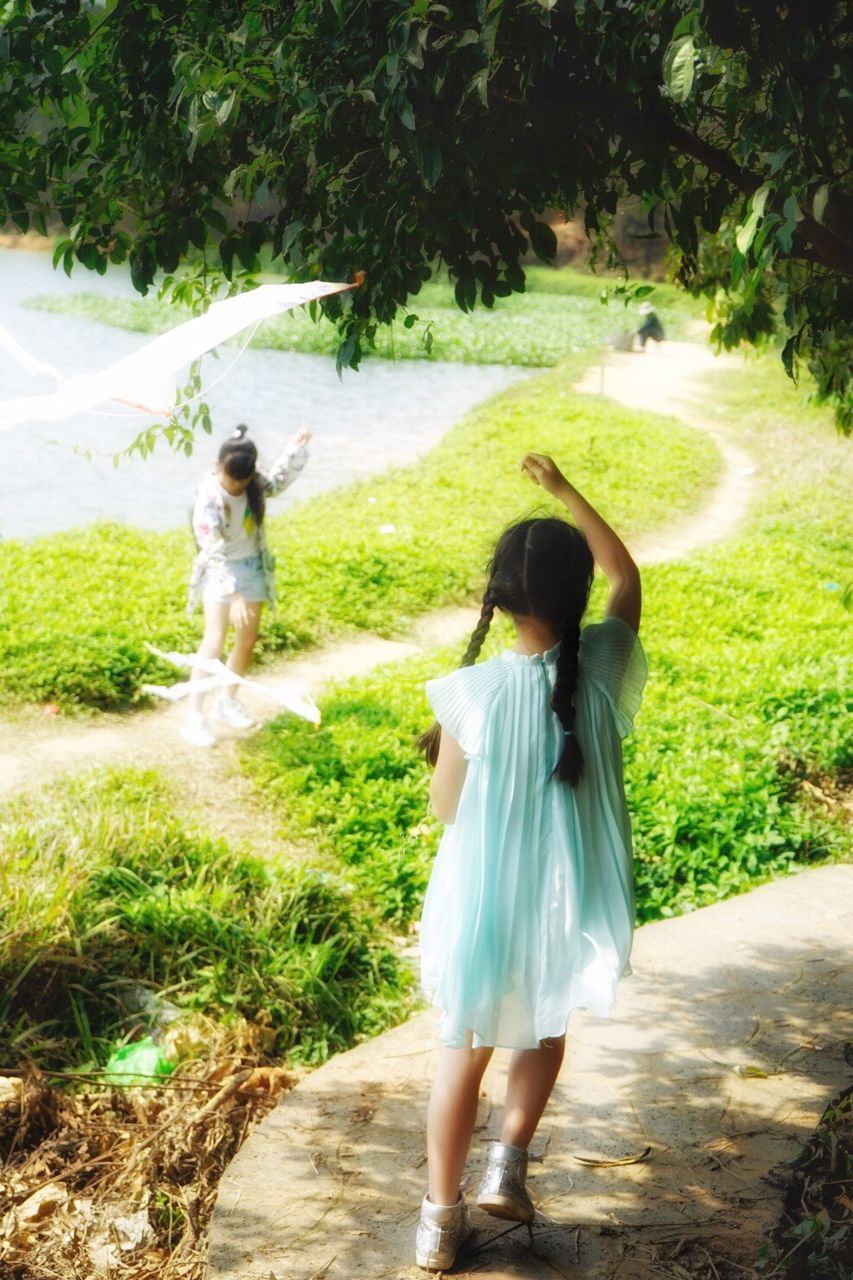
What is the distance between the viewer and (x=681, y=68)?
219 centimetres

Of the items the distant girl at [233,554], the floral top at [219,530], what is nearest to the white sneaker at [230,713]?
the distant girl at [233,554]

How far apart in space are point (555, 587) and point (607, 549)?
253 mm

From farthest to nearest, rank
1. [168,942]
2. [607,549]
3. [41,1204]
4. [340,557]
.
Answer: [340,557]
[168,942]
[41,1204]
[607,549]

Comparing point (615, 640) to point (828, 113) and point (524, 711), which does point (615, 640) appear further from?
point (828, 113)

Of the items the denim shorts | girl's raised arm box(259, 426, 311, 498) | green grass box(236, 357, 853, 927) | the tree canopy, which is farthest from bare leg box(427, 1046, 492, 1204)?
girl's raised arm box(259, 426, 311, 498)

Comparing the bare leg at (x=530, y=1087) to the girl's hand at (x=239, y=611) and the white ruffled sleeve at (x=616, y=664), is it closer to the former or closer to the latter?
the white ruffled sleeve at (x=616, y=664)

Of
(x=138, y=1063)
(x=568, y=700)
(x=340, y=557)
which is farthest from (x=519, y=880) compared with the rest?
(x=340, y=557)

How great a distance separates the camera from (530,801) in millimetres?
2502

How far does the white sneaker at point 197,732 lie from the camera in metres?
6.53

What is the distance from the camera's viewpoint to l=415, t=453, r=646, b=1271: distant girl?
2.48 m

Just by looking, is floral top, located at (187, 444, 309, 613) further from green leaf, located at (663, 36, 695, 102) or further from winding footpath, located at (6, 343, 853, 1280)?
green leaf, located at (663, 36, 695, 102)

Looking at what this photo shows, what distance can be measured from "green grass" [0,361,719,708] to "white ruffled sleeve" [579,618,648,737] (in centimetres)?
479

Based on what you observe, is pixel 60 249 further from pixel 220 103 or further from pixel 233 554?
pixel 233 554

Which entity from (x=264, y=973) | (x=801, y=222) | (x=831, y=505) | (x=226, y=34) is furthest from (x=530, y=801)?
(x=831, y=505)
